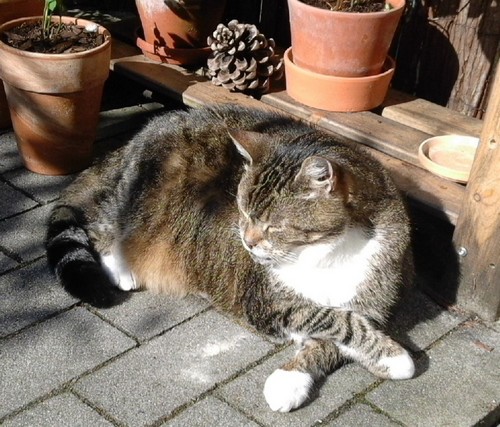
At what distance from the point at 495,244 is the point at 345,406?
94 centimetres

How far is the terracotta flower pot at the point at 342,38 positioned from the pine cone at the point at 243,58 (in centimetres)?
25

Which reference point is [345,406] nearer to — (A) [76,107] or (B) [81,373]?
(B) [81,373]

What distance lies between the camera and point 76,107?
13.9 ft

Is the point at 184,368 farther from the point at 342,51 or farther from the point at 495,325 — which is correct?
the point at 342,51

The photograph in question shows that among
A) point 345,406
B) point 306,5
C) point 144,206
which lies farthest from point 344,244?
point 306,5

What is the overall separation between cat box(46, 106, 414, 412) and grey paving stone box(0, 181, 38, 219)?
0.40 meters

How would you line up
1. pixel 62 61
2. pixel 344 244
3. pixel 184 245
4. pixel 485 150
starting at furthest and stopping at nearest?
pixel 62 61, pixel 184 245, pixel 485 150, pixel 344 244

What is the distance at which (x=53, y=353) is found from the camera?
3252 millimetres

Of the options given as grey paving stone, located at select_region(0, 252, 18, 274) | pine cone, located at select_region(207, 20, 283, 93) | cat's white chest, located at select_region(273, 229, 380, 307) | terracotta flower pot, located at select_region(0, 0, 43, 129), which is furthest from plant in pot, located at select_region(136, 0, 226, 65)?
cat's white chest, located at select_region(273, 229, 380, 307)

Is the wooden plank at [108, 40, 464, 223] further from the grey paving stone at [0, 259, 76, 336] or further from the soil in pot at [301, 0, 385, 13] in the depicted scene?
the grey paving stone at [0, 259, 76, 336]

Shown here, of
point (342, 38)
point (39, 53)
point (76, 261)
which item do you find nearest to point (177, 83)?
point (39, 53)

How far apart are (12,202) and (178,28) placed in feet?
4.64

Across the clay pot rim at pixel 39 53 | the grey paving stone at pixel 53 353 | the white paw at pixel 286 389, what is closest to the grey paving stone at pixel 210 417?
the white paw at pixel 286 389

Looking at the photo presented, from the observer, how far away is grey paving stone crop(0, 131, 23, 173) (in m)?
4.49
